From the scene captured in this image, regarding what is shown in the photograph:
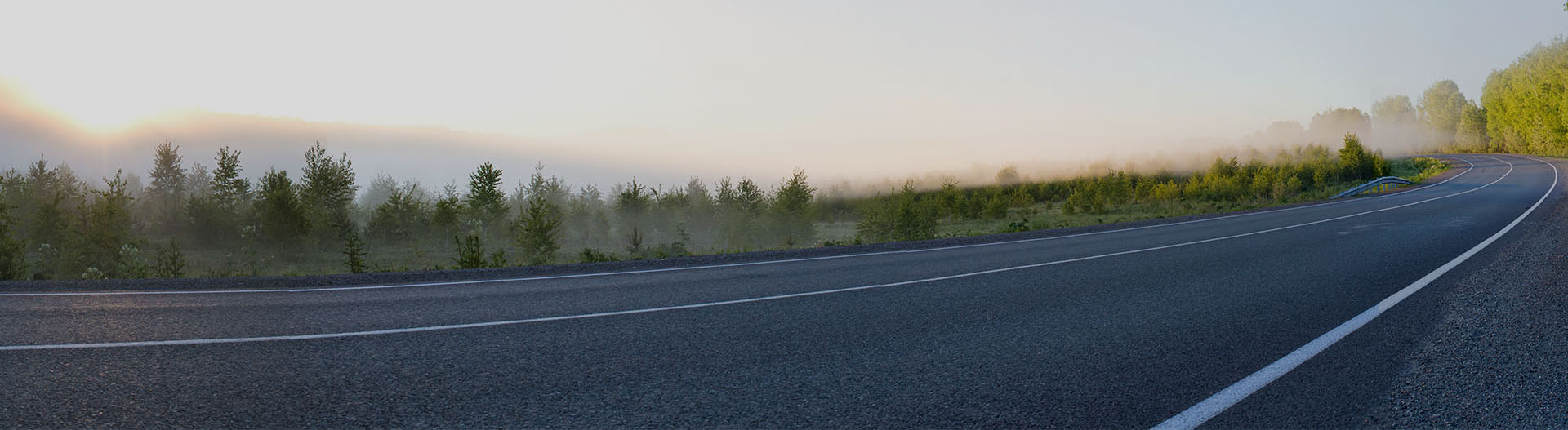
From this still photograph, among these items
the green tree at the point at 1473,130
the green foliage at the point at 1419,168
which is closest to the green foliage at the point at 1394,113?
the green tree at the point at 1473,130

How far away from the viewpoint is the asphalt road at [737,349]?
3826 millimetres

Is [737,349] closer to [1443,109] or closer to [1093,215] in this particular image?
[1093,215]

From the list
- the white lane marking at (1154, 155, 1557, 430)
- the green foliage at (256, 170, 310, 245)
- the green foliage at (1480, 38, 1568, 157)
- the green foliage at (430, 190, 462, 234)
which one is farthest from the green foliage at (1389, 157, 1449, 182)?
the green foliage at (256, 170, 310, 245)

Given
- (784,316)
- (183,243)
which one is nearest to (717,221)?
(183,243)

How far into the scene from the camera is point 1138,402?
152 inches

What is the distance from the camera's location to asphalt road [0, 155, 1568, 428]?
151 inches

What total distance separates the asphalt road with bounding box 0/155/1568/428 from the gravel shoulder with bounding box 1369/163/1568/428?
0.66ft

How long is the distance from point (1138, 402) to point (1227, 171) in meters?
61.9

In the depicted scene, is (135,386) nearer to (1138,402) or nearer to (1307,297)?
(1138,402)

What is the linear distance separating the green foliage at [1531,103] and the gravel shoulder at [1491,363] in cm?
8444

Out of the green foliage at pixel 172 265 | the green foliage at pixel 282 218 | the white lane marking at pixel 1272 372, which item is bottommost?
the white lane marking at pixel 1272 372

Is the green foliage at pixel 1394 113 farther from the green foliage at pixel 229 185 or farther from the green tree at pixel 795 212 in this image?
the green foliage at pixel 229 185

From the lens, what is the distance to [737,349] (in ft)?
17.3

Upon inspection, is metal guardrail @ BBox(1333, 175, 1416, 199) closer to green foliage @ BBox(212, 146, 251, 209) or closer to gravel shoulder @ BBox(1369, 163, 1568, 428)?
gravel shoulder @ BBox(1369, 163, 1568, 428)
